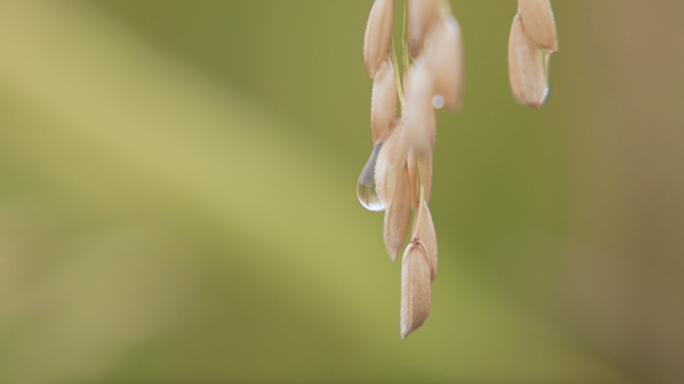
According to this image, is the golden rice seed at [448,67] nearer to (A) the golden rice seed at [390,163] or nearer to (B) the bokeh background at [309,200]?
(A) the golden rice seed at [390,163]

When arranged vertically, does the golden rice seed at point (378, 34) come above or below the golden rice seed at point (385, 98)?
above

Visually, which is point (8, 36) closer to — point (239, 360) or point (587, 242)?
point (239, 360)

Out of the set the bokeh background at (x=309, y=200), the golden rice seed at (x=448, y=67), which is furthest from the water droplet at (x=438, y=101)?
the bokeh background at (x=309, y=200)

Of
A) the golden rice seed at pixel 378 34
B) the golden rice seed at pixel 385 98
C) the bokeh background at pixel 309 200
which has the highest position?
the golden rice seed at pixel 378 34

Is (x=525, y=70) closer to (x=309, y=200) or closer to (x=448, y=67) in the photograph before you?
(x=448, y=67)

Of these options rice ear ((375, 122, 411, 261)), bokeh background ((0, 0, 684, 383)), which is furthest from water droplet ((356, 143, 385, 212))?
bokeh background ((0, 0, 684, 383))

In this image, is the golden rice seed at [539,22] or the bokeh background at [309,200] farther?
the bokeh background at [309,200]
